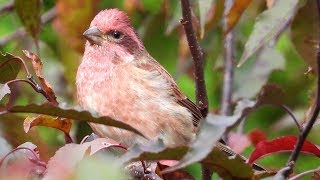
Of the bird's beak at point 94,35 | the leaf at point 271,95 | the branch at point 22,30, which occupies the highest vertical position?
the leaf at point 271,95

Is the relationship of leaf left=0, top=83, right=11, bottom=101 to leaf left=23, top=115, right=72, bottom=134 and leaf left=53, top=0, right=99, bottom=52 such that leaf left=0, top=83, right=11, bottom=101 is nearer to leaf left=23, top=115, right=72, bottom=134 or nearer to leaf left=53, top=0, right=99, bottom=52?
leaf left=23, top=115, right=72, bottom=134

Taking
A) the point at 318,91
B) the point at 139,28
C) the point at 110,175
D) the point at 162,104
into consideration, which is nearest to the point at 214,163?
the point at 318,91

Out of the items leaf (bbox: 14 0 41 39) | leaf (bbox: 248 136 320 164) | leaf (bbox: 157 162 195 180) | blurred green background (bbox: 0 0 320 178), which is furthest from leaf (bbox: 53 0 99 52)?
leaf (bbox: 248 136 320 164)

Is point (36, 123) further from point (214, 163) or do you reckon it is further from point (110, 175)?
point (110, 175)

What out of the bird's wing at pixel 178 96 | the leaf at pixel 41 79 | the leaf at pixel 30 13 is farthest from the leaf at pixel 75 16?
the leaf at pixel 41 79

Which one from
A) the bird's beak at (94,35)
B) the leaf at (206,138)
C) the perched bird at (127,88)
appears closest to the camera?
the leaf at (206,138)

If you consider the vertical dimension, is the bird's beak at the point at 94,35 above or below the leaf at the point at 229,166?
below

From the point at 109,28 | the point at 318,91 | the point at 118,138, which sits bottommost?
the point at 118,138

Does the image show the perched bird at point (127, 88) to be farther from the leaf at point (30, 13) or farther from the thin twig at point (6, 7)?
the leaf at point (30, 13)
